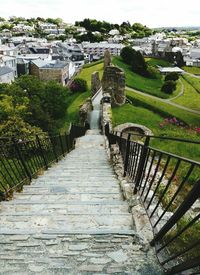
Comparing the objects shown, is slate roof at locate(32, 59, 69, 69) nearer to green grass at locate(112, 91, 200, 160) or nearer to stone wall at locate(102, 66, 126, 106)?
green grass at locate(112, 91, 200, 160)

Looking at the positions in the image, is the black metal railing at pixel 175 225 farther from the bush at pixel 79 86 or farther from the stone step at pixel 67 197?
the bush at pixel 79 86

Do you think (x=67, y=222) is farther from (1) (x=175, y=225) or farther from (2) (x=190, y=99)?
(2) (x=190, y=99)

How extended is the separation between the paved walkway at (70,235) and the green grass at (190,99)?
35165mm

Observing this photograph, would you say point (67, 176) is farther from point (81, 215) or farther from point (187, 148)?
point (187, 148)

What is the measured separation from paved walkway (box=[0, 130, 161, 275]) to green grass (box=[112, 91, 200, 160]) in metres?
10.3

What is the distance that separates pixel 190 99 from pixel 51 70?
29.6 m

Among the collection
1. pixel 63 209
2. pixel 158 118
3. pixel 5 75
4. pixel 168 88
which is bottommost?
pixel 5 75

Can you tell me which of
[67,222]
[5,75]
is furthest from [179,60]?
[67,222]

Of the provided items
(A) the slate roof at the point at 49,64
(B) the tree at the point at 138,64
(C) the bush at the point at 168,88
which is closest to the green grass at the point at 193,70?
(B) the tree at the point at 138,64

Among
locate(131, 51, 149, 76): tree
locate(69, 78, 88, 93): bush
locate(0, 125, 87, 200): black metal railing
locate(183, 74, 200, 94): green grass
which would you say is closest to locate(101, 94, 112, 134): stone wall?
locate(0, 125, 87, 200): black metal railing

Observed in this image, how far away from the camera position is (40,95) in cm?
3628

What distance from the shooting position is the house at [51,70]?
59562 mm

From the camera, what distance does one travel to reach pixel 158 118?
32.1 metres

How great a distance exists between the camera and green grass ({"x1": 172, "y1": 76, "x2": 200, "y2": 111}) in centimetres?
4012
